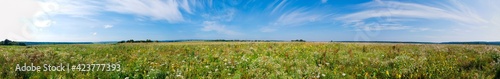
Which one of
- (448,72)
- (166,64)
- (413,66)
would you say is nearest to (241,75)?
(166,64)

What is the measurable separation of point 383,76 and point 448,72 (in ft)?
5.78

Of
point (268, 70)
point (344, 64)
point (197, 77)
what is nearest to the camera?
point (197, 77)

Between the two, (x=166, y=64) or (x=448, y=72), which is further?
(x=166, y=64)

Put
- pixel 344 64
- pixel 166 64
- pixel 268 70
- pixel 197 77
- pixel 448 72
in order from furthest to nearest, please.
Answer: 1. pixel 344 64
2. pixel 166 64
3. pixel 268 70
4. pixel 448 72
5. pixel 197 77

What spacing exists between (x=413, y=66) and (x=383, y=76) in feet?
4.82

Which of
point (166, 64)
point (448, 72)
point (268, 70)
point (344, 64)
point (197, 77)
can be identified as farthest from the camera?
point (344, 64)

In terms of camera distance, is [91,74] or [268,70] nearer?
[91,74]

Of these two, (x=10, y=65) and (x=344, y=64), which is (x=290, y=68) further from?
(x=10, y=65)

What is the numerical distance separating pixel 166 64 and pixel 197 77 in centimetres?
188

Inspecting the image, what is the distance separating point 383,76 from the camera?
21.0 feet

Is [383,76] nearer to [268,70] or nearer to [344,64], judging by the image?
[344,64]

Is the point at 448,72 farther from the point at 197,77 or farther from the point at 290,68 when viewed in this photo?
the point at 197,77

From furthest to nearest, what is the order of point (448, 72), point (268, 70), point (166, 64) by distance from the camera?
point (166, 64), point (268, 70), point (448, 72)

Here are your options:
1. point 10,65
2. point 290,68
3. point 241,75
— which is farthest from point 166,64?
point 10,65
